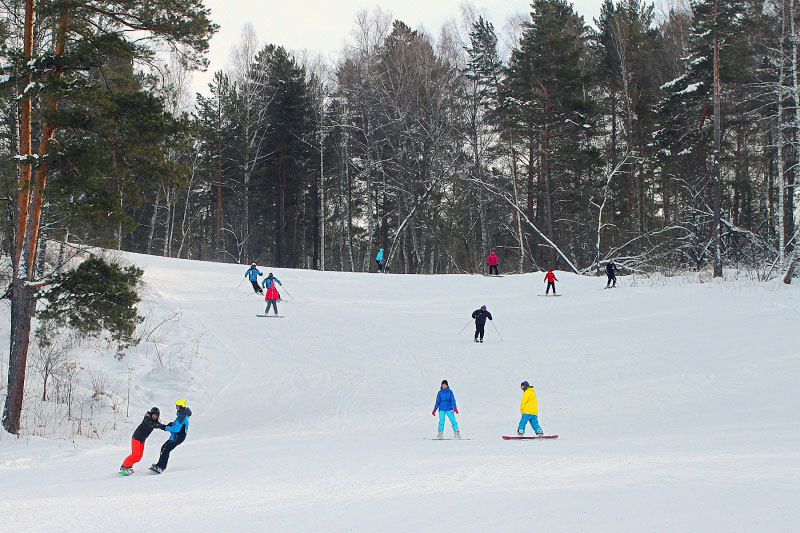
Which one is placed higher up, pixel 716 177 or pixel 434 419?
pixel 716 177

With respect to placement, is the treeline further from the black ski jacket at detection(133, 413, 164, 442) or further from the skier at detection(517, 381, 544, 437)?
the black ski jacket at detection(133, 413, 164, 442)

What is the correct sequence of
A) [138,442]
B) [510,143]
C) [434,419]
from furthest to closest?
[510,143], [434,419], [138,442]

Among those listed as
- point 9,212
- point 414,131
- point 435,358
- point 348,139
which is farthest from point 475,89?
point 9,212

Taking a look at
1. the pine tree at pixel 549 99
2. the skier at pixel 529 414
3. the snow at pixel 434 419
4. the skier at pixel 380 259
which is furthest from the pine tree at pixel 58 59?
the pine tree at pixel 549 99

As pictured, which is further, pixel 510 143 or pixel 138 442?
pixel 510 143

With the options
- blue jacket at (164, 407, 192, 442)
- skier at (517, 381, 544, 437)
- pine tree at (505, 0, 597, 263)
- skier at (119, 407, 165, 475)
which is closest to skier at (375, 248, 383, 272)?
pine tree at (505, 0, 597, 263)

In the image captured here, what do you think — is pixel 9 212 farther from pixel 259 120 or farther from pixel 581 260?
pixel 581 260

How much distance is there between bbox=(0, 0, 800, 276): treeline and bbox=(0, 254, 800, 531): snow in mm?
8595

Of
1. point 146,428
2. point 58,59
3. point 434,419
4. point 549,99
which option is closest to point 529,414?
point 434,419

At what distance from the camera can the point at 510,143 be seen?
127 feet

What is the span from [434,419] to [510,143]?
27684 mm

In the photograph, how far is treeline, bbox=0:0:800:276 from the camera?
3195 centimetres

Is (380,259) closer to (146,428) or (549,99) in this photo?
(549,99)

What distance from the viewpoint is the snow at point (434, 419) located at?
592cm
